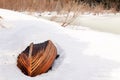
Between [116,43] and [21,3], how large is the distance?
9.34 metres

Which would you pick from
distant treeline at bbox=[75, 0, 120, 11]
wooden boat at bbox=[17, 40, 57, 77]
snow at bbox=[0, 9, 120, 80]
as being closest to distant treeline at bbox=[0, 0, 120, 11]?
distant treeline at bbox=[75, 0, 120, 11]

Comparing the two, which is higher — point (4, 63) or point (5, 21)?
point (5, 21)

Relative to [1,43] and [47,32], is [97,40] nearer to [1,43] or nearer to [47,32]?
[47,32]

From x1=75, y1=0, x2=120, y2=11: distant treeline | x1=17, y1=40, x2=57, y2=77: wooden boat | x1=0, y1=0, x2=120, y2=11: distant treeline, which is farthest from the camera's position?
x1=75, y1=0, x2=120, y2=11: distant treeline

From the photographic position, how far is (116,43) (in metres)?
6.16

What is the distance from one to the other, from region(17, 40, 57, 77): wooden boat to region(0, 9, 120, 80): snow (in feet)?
0.27

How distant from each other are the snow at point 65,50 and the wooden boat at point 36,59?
8 centimetres

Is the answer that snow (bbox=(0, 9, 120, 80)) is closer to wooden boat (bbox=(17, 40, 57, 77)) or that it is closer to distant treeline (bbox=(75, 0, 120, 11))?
wooden boat (bbox=(17, 40, 57, 77))

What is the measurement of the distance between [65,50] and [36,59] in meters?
0.75

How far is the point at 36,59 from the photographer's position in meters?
5.00

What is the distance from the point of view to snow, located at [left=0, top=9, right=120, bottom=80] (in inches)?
194

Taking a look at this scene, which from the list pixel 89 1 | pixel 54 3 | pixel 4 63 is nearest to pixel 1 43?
pixel 4 63

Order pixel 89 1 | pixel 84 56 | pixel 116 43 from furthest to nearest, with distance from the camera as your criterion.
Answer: pixel 89 1, pixel 116 43, pixel 84 56

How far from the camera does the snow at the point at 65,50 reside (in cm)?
492
